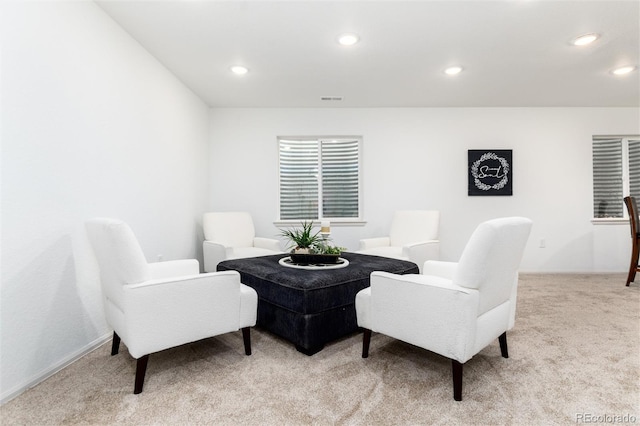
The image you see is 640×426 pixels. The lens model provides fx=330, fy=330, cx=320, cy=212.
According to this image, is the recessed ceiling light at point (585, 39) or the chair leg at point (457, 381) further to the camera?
the recessed ceiling light at point (585, 39)

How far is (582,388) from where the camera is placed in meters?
1.69

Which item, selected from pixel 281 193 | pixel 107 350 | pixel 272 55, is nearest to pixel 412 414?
pixel 107 350

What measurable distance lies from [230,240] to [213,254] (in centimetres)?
40

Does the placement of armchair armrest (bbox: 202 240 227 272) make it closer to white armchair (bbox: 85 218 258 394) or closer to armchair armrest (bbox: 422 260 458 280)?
white armchair (bbox: 85 218 258 394)

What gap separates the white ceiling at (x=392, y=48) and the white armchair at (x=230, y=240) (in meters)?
1.55

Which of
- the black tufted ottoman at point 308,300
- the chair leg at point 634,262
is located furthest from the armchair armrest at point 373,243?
the chair leg at point 634,262

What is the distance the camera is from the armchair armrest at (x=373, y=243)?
3.98m

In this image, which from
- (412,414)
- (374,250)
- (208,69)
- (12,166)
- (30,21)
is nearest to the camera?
(412,414)

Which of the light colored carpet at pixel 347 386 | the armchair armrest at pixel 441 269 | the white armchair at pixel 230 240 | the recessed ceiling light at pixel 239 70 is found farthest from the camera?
the white armchair at pixel 230 240

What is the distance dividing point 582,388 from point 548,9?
2.42 metres

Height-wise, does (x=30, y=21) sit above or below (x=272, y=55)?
below

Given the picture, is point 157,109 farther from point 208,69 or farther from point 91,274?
point 91,274

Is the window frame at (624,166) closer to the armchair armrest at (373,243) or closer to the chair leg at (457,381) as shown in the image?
the armchair armrest at (373,243)

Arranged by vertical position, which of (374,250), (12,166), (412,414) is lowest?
(412,414)
